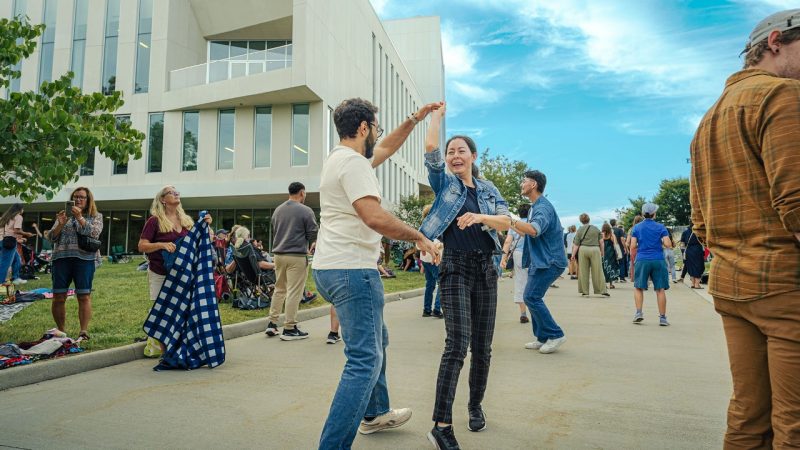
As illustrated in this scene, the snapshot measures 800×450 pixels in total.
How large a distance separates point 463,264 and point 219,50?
32.8 metres

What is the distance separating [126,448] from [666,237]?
789 centimetres

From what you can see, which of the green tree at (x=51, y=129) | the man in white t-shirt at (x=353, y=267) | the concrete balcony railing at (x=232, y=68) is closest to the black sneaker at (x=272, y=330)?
the green tree at (x=51, y=129)

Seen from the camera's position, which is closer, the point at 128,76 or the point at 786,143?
the point at 786,143

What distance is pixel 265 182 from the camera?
27.9 metres

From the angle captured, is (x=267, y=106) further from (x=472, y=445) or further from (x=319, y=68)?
(x=472, y=445)

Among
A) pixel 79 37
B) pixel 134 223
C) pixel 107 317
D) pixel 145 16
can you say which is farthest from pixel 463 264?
pixel 79 37

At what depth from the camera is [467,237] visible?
3.58 meters

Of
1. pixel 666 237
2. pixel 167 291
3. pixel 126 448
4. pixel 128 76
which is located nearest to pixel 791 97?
pixel 126 448

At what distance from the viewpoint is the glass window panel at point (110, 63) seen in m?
30.2

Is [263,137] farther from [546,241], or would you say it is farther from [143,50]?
[546,241]

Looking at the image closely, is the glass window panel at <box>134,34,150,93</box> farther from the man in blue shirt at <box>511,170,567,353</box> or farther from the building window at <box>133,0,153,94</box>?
the man in blue shirt at <box>511,170,567,353</box>

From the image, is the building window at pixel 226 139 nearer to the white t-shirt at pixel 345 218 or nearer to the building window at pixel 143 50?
the building window at pixel 143 50

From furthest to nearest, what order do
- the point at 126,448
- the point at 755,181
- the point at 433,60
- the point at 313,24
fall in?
the point at 433,60 < the point at 313,24 < the point at 126,448 < the point at 755,181

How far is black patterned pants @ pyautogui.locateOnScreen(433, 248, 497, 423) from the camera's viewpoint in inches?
133
